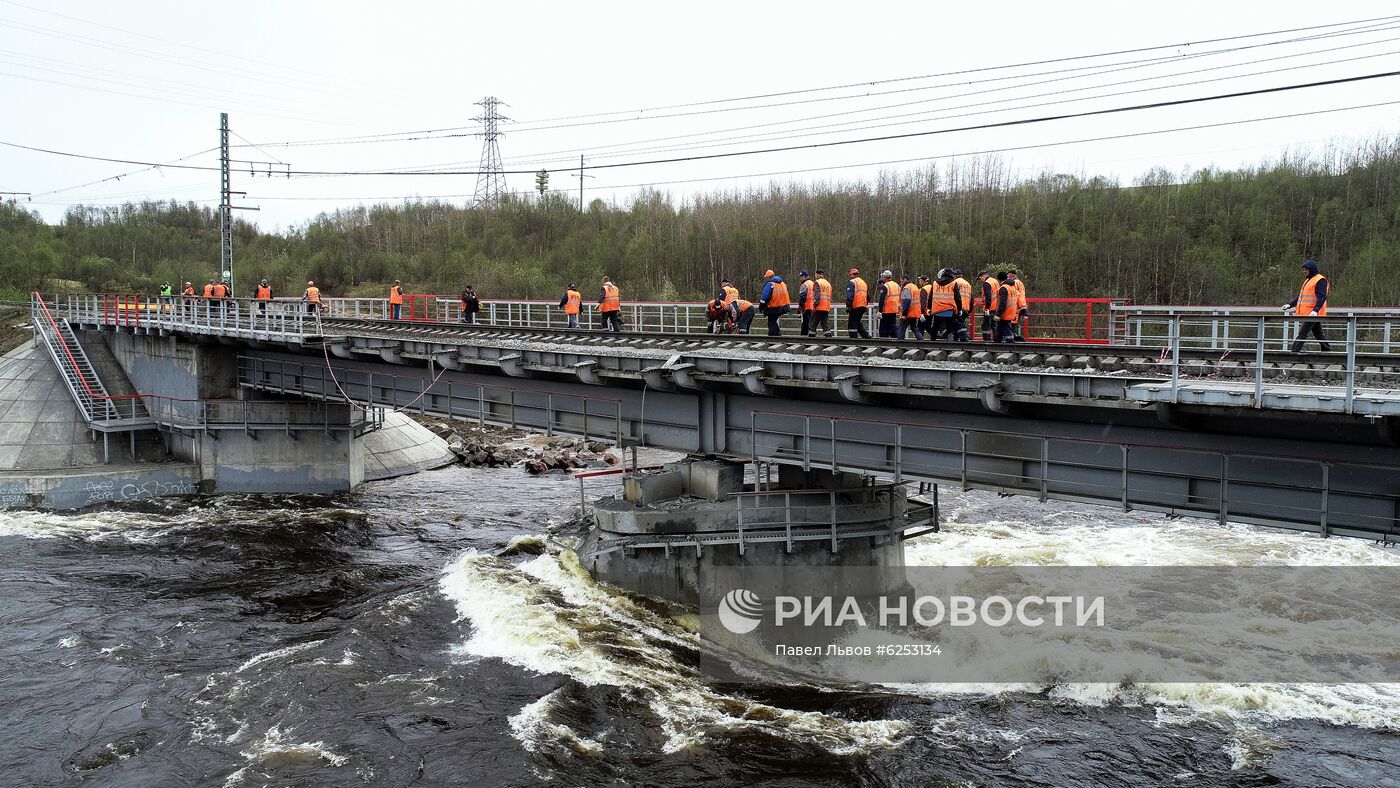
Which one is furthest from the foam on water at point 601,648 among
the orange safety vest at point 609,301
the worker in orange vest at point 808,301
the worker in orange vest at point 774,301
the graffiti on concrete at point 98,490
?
the graffiti on concrete at point 98,490

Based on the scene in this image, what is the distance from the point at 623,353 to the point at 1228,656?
1264cm

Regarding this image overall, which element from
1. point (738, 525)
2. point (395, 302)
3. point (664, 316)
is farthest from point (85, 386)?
point (738, 525)

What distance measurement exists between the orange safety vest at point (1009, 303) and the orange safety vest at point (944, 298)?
4.13ft

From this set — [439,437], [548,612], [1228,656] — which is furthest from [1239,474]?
[439,437]

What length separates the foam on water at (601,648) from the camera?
15.5 metres

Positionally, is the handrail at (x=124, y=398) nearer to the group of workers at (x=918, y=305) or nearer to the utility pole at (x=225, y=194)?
the utility pole at (x=225, y=194)

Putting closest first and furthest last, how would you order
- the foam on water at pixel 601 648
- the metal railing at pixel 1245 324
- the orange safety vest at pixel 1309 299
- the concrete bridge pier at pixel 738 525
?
the metal railing at pixel 1245 324 → the foam on water at pixel 601 648 → the orange safety vest at pixel 1309 299 → the concrete bridge pier at pixel 738 525

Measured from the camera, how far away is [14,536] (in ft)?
88.7

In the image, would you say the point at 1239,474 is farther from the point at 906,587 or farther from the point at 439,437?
the point at 439,437

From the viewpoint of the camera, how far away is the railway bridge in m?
11.9

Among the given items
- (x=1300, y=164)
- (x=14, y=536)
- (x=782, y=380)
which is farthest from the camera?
(x=1300, y=164)

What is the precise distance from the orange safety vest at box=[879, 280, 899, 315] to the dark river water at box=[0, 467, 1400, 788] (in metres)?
5.99

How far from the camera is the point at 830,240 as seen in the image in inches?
2682

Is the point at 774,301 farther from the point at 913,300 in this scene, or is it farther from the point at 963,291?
the point at 963,291
